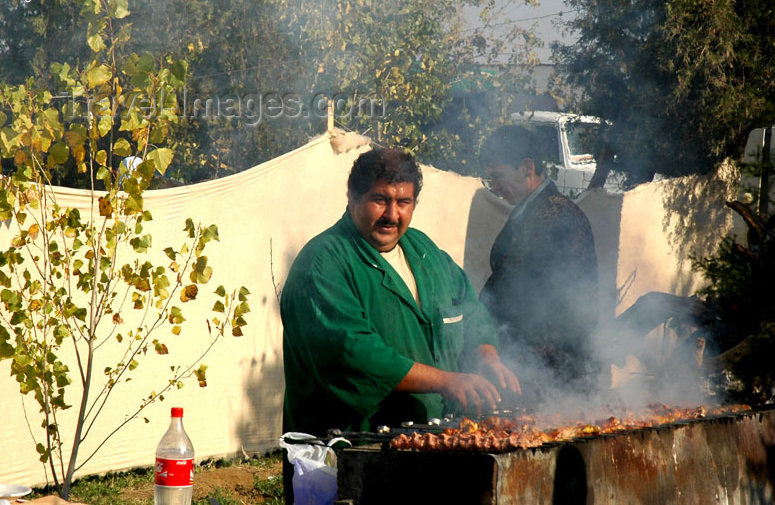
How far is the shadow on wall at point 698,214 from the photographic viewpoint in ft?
35.3

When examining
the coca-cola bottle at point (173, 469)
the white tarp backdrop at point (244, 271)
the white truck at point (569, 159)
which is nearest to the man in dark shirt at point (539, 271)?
the white tarp backdrop at point (244, 271)

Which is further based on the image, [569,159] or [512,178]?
[569,159]

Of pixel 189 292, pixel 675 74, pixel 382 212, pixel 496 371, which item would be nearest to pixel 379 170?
pixel 382 212

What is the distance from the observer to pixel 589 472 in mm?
3137

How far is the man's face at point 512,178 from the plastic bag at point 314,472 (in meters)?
2.99

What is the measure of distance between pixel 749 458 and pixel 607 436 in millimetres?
1213

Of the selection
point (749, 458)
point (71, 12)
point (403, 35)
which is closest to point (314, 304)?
point (749, 458)

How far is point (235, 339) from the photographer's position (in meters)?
6.45

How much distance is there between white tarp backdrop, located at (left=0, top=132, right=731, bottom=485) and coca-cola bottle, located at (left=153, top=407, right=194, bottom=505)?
89.4 inches

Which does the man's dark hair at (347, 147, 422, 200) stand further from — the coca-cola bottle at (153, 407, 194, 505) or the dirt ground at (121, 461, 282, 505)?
the dirt ground at (121, 461, 282, 505)

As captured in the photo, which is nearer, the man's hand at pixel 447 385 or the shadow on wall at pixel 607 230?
the man's hand at pixel 447 385

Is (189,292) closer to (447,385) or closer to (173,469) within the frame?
(173,469)

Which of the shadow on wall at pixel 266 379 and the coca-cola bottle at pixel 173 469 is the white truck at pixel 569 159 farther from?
the coca-cola bottle at pixel 173 469

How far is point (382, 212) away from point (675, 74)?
777 centimetres
